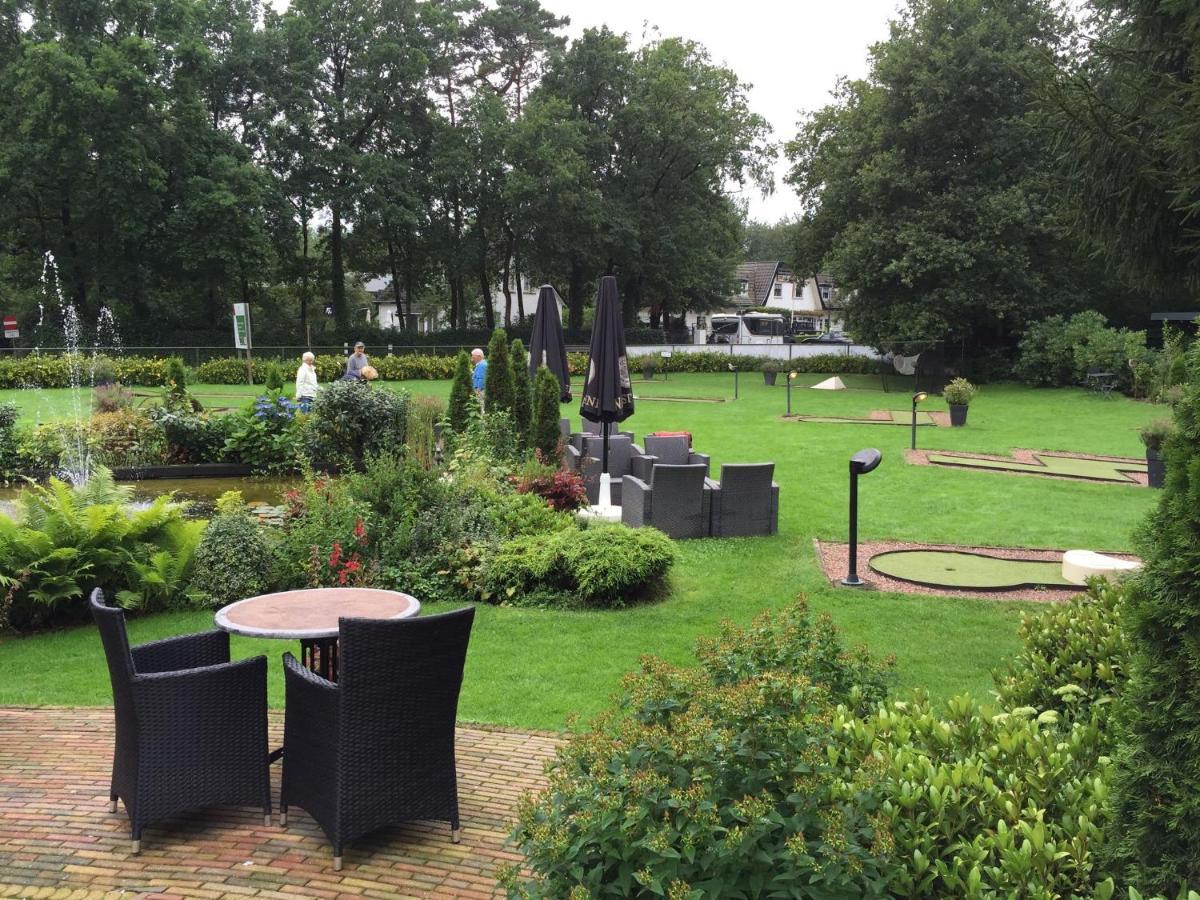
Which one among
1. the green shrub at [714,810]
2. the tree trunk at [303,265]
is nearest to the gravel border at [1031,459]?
the green shrub at [714,810]

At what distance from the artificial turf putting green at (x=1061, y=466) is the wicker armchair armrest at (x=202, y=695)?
13.6 metres

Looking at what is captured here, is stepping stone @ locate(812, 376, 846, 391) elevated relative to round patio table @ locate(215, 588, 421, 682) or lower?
elevated

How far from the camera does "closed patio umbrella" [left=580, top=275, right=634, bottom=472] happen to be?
10.5 metres

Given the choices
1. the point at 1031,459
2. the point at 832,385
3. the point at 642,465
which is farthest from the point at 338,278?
the point at 642,465

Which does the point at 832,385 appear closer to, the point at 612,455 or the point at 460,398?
the point at 460,398

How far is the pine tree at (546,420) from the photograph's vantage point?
477 inches

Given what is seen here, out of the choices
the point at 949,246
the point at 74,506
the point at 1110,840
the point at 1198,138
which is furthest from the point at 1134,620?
the point at 949,246

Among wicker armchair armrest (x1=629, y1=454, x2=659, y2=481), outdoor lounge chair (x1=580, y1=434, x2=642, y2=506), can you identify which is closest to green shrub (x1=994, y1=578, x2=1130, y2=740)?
wicker armchair armrest (x1=629, y1=454, x2=659, y2=481)

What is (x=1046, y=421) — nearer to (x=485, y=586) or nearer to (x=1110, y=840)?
(x=485, y=586)

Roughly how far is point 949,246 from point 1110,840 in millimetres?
30999

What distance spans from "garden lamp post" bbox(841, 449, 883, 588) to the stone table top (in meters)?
→ 4.28

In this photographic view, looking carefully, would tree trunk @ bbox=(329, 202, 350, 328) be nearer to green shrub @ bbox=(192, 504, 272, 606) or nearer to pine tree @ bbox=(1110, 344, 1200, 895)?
green shrub @ bbox=(192, 504, 272, 606)

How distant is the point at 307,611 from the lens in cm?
464

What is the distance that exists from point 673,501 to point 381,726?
6197 mm
